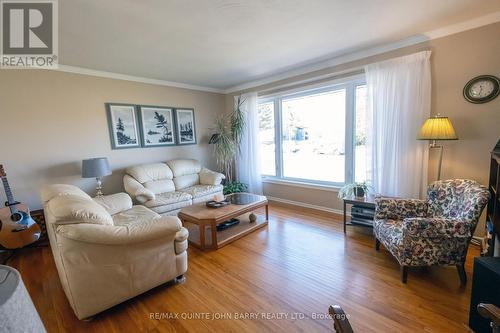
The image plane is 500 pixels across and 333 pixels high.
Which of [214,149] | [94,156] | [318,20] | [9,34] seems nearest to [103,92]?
[94,156]

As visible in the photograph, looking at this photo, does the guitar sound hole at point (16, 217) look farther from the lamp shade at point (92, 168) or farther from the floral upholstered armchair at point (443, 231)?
the floral upholstered armchair at point (443, 231)

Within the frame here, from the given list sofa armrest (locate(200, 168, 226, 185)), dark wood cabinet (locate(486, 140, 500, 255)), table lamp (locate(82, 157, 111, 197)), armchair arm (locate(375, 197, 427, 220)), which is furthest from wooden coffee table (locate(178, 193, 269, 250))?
dark wood cabinet (locate(486, 140, 500, 255))

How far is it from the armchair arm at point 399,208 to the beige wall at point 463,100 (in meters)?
0.72

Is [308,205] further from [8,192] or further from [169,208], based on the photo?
[8,192]

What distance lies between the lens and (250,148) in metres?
4.77

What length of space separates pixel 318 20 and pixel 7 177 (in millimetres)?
4178

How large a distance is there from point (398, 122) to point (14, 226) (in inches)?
186

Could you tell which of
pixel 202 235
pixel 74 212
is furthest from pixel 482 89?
pixel 74 212

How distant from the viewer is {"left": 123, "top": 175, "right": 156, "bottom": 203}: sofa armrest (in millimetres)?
3371

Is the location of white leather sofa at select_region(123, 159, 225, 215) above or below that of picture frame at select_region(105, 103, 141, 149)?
below

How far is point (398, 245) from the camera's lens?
6.77 ft

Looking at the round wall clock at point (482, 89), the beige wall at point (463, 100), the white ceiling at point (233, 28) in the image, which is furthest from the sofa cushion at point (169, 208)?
the round wall clock at point (482, 89)

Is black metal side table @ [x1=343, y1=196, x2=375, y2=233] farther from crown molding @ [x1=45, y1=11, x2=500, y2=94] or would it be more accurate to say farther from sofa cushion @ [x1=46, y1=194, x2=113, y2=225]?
sofa cushion @ [x1=46, y1=194, x2=113, y2=225]

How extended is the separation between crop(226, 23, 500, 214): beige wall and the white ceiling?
23 cm
